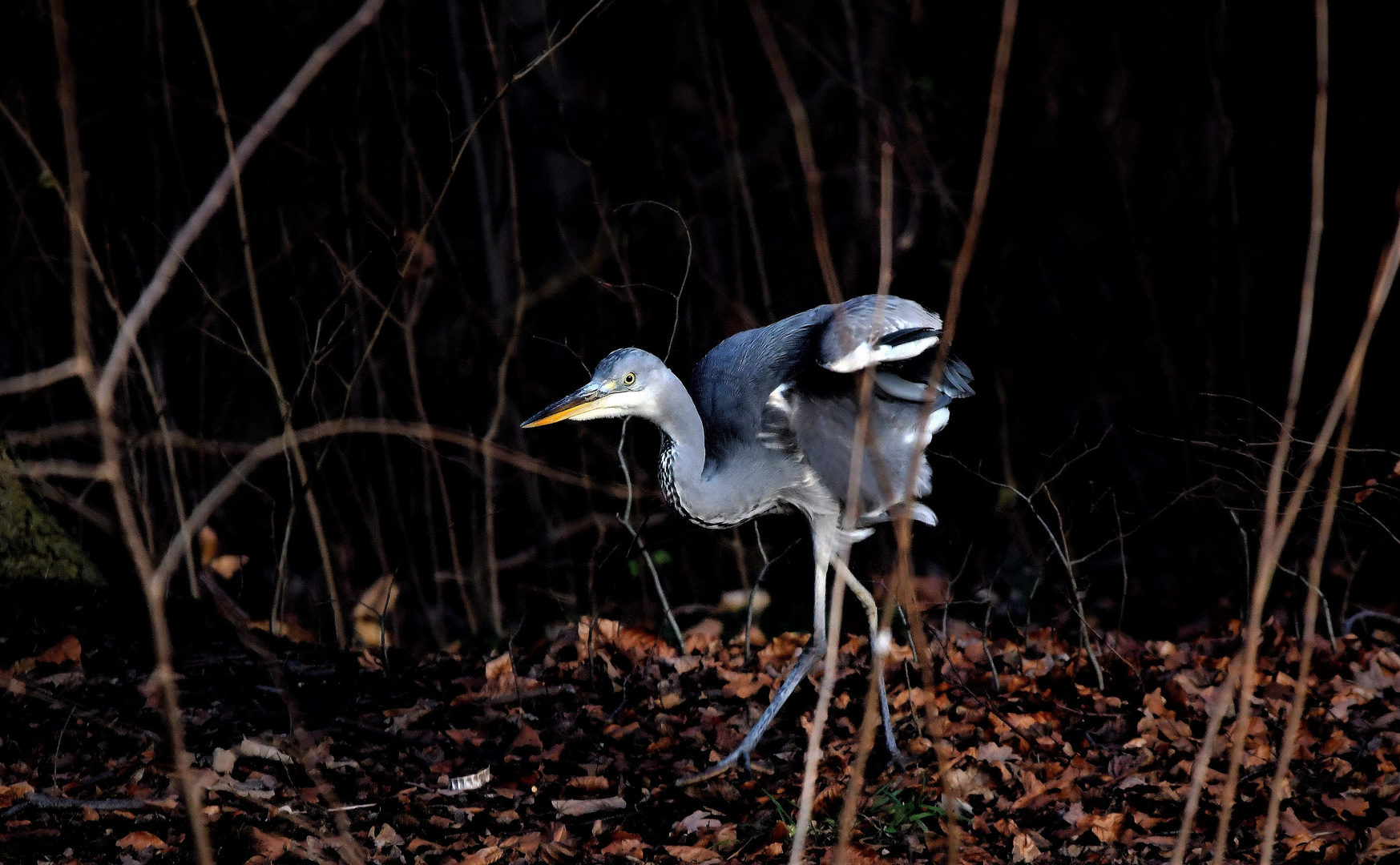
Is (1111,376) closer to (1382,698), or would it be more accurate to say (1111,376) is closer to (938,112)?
(938,112)

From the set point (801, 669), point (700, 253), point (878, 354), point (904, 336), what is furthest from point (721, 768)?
point (700, 253)

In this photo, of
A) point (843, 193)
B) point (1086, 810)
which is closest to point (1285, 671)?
point (1086, 810)

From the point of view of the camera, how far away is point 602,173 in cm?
650

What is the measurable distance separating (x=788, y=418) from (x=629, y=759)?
1.30m

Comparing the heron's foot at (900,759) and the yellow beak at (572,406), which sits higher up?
the yellow beak at (572,406)

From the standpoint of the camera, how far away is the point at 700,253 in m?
7.17

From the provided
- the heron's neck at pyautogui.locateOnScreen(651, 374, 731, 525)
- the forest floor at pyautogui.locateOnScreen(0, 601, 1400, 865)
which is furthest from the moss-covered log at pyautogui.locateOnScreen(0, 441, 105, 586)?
the heron's neck at pyautogui.locateOnScreen(651, 374, 731, 525)

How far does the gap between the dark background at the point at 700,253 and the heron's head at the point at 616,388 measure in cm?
113

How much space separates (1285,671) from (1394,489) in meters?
0.75

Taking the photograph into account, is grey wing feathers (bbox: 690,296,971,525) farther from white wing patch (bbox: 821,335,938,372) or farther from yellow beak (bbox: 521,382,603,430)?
yellow beak (bbox: 521,382,603,430)

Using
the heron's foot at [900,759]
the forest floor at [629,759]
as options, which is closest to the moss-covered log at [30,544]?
the forest floor at [629,759]

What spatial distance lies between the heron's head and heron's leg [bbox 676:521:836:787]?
927 millimetres

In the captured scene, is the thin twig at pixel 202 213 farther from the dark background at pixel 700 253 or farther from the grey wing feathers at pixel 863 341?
the dark background at pixel 700 253

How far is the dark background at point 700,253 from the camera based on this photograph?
580 centimetres
